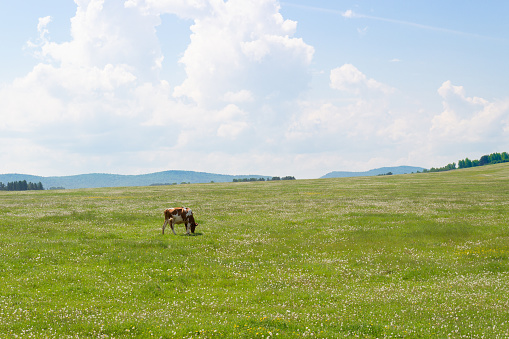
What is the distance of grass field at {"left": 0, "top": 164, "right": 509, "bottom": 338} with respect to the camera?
11.0m

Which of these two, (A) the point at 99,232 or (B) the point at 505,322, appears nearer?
(B) the point at 505,322

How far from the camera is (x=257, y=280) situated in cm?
1633

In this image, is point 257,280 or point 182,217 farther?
point 182,217

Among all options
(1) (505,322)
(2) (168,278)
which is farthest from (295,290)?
(1) (505,322)

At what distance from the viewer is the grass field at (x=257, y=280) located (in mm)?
11023

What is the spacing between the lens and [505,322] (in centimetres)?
1123

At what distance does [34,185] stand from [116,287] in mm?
197569

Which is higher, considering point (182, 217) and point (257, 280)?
point (182, 217)

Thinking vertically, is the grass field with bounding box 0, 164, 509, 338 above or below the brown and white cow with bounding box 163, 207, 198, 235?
below

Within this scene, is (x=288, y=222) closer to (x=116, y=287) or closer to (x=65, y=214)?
(x=116, y=287)

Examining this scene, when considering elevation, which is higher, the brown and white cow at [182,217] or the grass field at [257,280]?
the brown and white cow at [182,217]

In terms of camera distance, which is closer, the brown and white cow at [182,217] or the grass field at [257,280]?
the grass field at [257,280]

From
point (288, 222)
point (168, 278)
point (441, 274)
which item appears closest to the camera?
point (168, 278)

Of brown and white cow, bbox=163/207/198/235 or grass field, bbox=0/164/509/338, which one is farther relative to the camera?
brown and white cow, bbox=163/207/198/235
